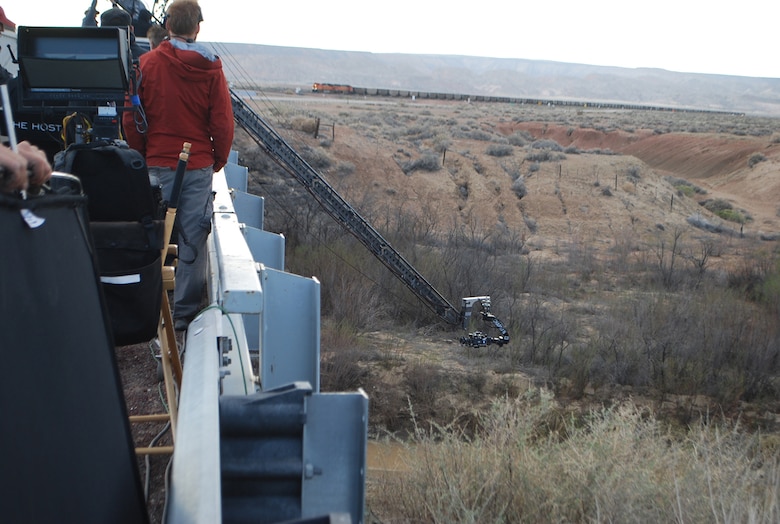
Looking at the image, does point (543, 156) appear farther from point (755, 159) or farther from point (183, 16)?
point (183, 16)

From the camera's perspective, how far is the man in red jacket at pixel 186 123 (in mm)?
5168

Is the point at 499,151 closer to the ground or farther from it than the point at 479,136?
farther from it

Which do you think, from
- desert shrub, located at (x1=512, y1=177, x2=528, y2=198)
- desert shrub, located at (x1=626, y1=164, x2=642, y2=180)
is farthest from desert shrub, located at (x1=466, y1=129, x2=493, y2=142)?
desert shrub, located at (x1=512, y1=177, x2=528, y2=198)

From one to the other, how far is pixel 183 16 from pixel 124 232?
85.4 inches

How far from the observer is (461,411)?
7641 mm

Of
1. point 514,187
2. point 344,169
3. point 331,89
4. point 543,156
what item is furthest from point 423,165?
point 331,89

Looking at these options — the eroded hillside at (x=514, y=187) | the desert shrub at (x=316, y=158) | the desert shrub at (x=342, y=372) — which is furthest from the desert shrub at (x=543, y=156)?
the desert shrub at (x=342, y=372)

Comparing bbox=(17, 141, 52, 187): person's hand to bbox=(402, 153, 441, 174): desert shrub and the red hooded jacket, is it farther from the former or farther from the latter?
bbox=(402, 153, 441, 174): desert shrub

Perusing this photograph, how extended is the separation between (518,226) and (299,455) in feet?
67.4

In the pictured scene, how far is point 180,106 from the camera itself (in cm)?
524

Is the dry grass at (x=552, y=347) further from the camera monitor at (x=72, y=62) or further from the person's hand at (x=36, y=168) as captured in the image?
the camera monitor at (x=72, y=62)

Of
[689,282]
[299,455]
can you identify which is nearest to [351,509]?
[299,455]

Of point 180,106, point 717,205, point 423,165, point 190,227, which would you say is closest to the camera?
point 180,106

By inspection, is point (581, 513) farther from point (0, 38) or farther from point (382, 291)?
point (0, 38)
